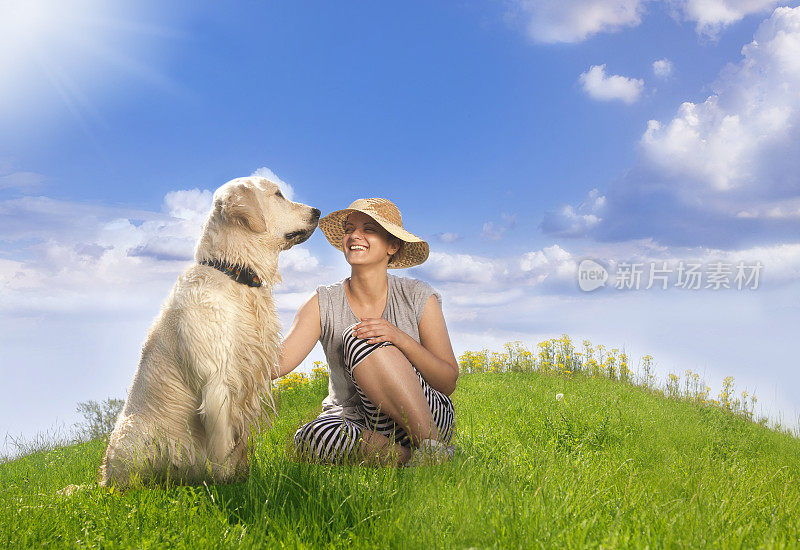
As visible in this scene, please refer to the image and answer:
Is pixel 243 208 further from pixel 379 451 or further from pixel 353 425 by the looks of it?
pixel 379 451

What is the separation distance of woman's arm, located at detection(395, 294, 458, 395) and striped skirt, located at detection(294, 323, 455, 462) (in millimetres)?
71

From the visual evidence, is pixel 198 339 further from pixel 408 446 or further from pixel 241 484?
pixel 408 446

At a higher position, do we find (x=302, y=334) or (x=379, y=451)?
(x=302, y=334)

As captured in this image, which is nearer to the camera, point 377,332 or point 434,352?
point 377,332

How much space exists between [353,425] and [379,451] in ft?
1.10

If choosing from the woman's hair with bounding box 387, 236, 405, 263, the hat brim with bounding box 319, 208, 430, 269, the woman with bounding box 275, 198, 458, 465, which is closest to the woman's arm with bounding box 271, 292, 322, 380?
the woman with bounding box 275, 198, 458, 465

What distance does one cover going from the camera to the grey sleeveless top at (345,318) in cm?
414

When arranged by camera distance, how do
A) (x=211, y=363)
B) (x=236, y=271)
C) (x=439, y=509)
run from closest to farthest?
(x=439, y=509) → (x=211, y=363) → (x=236, y=271)

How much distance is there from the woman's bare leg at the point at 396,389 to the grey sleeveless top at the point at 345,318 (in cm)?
50

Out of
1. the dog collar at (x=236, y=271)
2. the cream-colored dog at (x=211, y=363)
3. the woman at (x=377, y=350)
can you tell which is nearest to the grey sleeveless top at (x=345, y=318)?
Answer: the woman at (x=377, y=350)

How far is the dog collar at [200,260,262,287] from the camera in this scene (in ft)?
11.4

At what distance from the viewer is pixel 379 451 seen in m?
3.65

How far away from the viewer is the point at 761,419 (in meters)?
8.98

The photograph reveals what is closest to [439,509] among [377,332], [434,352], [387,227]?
[377,332]
